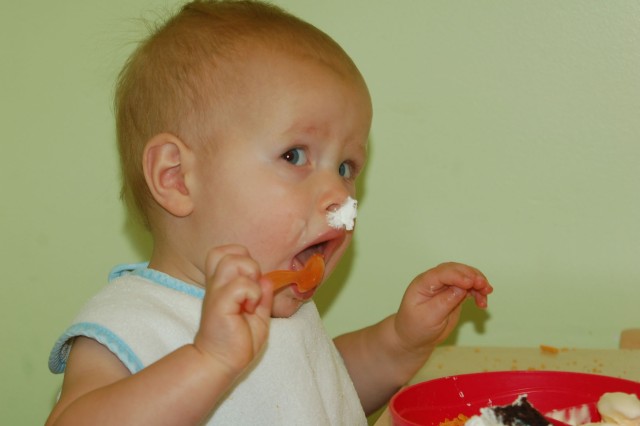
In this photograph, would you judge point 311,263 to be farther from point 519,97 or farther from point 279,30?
point 519,97

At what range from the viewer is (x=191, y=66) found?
881 mm

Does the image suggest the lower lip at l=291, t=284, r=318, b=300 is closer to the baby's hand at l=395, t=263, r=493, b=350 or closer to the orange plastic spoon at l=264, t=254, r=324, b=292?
the orange plastic spoon at l=264, t=254, r=324, b=292

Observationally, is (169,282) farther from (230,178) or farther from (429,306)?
(429,306)

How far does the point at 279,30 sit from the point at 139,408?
1.30ft

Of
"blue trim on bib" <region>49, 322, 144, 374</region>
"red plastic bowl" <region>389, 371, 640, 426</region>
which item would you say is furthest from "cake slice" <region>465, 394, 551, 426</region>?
"blue trim on bib" <region>49, 322, 144, 374</region>

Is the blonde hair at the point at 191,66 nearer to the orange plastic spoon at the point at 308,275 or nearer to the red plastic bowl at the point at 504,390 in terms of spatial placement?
the orange plastic spoon at the point at 308,275

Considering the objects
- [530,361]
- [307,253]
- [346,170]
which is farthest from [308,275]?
[530,361]

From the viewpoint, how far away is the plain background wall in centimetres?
113

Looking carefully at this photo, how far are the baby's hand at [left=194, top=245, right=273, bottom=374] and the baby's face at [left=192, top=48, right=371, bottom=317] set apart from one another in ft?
0.44

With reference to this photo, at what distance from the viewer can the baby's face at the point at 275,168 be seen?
858 mm

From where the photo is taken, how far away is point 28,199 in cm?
121

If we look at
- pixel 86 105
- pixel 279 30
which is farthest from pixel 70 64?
pixel 279 30

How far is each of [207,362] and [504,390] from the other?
34 cm

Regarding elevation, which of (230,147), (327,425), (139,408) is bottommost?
(327,425)
